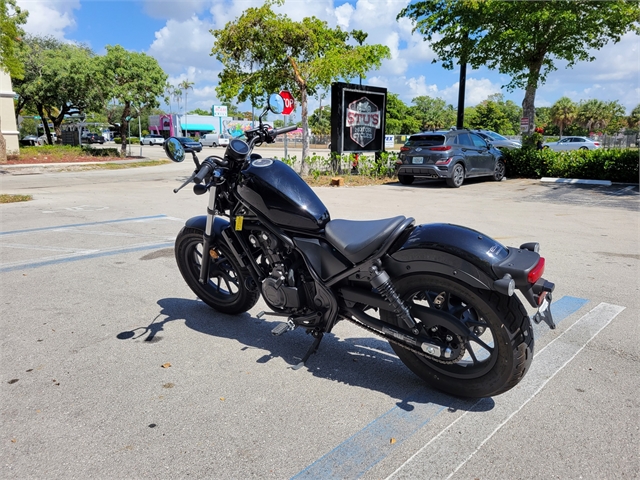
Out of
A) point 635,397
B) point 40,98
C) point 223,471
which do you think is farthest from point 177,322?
point 40,98

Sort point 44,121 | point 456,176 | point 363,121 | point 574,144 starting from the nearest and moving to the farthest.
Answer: point 456,176 → point 363,121 → point 574,144 → point 44,121

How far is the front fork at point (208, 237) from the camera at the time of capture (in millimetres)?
3748

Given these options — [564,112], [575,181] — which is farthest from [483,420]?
[564,112]

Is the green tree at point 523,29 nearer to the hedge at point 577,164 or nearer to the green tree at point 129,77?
the hedge at point 577,164

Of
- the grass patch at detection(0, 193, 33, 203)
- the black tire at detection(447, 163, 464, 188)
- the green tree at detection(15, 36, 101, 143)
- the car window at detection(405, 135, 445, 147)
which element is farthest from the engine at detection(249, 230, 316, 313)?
the green tree at detection(15, 36, 101, 143)

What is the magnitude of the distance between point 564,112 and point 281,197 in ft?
250

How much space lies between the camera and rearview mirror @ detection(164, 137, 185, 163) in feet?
12.3

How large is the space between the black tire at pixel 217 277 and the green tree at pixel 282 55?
503 inches

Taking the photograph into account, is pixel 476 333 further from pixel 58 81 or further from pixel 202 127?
pixel 202 127

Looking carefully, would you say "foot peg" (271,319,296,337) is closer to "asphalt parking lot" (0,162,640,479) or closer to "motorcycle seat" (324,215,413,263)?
"asphalt parking lot" (0,162,640,479)

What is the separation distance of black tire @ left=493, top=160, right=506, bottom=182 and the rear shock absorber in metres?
14.9

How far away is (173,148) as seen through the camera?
3752 millimetres

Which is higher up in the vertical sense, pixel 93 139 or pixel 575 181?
pixel 93 139

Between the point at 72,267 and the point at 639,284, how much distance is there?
6.39 metres
